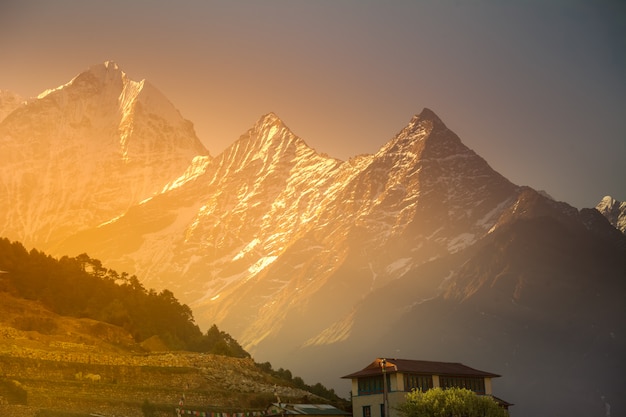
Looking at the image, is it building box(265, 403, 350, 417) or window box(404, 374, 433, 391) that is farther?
window box(404, 374, 433, 391)

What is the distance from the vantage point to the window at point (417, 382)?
9762cm

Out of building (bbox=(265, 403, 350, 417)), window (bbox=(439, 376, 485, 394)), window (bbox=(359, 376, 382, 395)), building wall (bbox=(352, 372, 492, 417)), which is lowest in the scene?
building (bbox=(265, 403, 350, 417))

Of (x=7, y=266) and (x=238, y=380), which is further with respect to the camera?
(x=7, y=266)

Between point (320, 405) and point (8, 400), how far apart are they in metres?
36.6

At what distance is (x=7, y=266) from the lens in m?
138

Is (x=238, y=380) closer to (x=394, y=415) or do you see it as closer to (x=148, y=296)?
(x=394, y=415)

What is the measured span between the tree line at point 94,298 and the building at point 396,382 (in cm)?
3879

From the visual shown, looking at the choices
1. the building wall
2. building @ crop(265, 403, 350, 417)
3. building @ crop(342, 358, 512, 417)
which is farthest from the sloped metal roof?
building @ crop(265, 403, 350, 417)

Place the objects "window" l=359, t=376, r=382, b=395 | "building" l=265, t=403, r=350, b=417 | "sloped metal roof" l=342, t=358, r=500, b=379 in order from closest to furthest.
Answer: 1. "building" l=265, t=403, r=350, b=417
2. "sloped metal roof" l=342, t=358, r=500, b=379
3. "window" l=359, t=376, r=382, b=395

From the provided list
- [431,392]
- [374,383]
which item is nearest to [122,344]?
[374,383]

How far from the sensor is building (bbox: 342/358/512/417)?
9681cm

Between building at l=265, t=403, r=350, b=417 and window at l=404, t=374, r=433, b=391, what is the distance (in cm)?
829

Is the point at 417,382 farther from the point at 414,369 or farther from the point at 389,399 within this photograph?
the point at 389,399

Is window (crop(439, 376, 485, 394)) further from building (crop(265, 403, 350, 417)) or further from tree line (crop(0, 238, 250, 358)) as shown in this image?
tree line (crop(0, 238, 250, 358))
